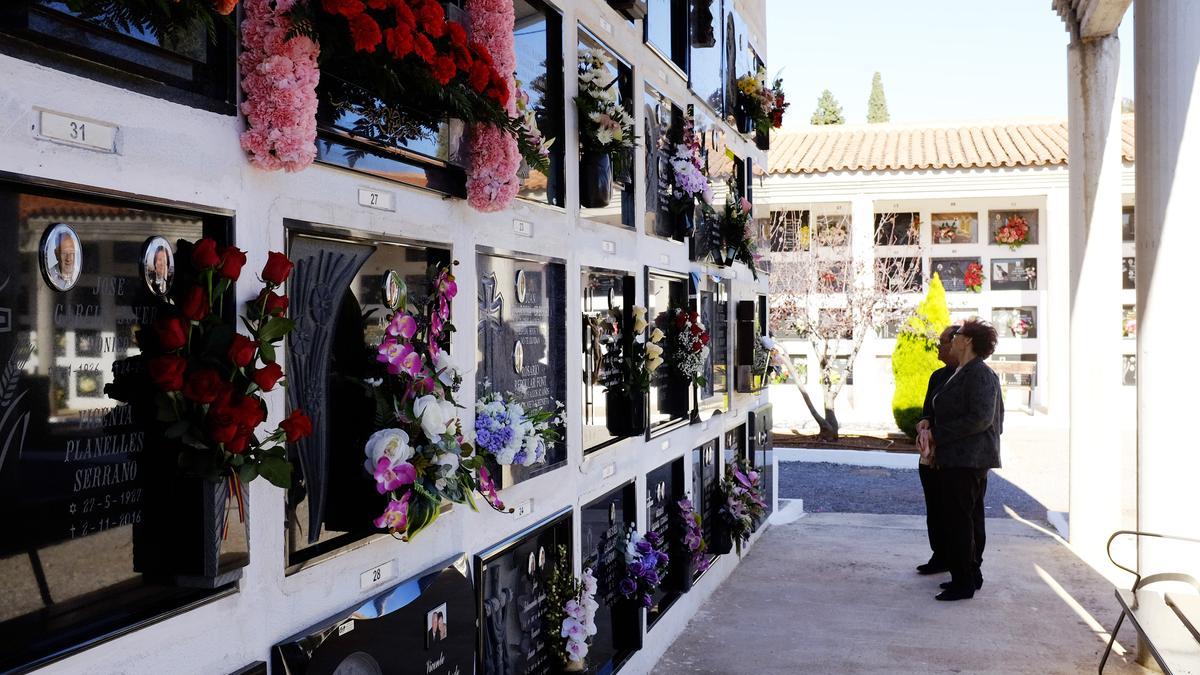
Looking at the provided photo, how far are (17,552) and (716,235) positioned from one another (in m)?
4.87

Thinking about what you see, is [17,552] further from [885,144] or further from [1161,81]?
[885,144]

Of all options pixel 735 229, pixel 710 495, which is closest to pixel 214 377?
pixel 710 495

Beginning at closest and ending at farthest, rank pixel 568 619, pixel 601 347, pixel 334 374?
pixel 334 374, pixel 568 619, pixel 601 347

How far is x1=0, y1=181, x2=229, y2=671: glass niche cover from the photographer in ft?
4.66

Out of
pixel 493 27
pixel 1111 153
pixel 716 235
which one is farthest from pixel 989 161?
pixel 493 27

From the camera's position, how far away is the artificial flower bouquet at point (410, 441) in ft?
6.93

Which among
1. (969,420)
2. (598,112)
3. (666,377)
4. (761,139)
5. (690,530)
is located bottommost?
(690,530)

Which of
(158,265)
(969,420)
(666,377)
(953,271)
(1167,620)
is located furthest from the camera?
(953,271)

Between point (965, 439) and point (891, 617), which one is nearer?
point (891, 617)

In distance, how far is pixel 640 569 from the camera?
4.11 metres

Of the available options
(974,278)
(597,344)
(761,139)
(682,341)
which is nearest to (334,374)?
(597,344)

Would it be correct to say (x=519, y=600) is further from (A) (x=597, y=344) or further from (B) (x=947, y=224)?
(B) (x=947, y=224)

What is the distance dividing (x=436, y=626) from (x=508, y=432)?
52cm

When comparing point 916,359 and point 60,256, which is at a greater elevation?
point 60,256
